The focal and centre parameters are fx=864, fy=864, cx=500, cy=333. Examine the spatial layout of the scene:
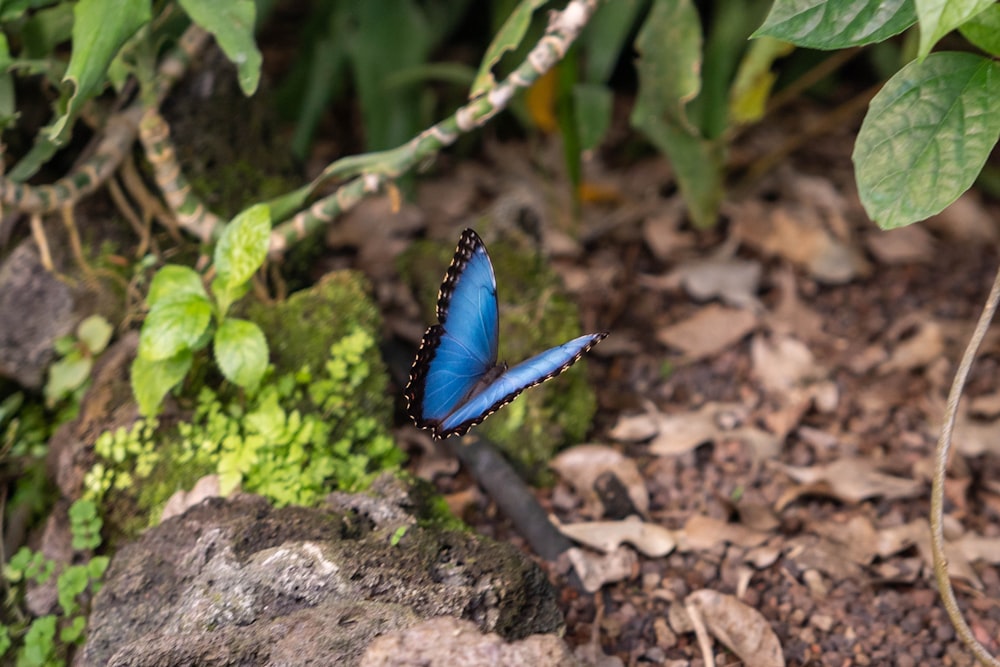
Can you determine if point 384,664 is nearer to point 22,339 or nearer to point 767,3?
point 22,339

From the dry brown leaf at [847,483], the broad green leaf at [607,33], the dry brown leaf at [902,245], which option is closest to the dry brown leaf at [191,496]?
the dry brown leaf at [847,483]

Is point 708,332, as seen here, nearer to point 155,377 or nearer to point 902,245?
point 902,245

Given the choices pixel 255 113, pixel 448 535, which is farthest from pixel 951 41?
pixel 448 535

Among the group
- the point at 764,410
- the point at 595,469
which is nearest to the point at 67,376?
the point at 595,469

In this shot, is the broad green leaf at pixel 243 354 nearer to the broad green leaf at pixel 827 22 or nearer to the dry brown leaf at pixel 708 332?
the broad green leaf at pixel 827 22

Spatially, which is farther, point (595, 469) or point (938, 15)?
point (595, 469)

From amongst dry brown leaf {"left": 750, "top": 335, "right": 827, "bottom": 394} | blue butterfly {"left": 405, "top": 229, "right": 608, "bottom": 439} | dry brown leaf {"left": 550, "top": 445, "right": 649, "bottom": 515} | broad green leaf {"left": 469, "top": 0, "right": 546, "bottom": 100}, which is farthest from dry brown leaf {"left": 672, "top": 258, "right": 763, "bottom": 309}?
blue butterfly {"left": 405, "top": 229, "right": 608, "bottom": 439}
